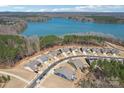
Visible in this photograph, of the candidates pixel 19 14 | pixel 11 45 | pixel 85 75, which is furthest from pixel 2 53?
pixel 85 75

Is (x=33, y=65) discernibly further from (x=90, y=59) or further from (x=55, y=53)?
(x=90, y=59)

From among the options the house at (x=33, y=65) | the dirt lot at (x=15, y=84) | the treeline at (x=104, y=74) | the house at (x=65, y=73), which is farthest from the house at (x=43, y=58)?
the treeline at (x=104, y=74)

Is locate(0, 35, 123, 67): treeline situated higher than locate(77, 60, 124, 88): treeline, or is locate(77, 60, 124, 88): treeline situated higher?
locate(0, 35, 123, 67): treeline

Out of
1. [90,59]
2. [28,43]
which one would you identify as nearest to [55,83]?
[90,59]

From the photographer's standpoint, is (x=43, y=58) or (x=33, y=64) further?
(x=43, y=58)

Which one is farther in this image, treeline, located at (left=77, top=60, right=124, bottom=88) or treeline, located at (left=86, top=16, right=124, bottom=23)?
treeline, located at (left=86, top=16, right=124, bottom=23)

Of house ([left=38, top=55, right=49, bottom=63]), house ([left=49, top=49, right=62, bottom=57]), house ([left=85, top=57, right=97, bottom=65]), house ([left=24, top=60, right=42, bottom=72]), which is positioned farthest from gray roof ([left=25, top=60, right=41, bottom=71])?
house ([left=85, top=57, right=97, bottom=65])

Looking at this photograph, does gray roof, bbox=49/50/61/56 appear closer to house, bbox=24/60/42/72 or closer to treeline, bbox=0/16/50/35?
house, bbox=24/60/42/72
